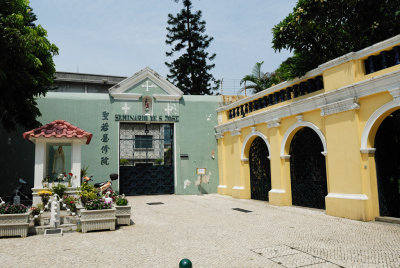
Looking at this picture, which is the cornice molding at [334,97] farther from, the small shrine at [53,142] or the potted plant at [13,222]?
the potted plant at [13,222]

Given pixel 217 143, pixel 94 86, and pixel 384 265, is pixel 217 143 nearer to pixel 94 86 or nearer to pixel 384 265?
pixel 384 265

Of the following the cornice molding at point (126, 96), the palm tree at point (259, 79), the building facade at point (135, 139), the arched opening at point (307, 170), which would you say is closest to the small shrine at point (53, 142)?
the building facade at point (135, 139)

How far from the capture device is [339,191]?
9227 mm

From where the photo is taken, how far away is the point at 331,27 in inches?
511

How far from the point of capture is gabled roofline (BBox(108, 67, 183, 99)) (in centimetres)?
1655

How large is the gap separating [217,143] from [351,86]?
390 inches

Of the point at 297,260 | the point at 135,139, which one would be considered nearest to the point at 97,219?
the point at 297,260

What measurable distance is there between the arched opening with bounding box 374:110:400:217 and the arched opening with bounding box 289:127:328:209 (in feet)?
6.41

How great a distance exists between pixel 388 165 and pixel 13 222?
10351 mm

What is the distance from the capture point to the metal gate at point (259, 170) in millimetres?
13648

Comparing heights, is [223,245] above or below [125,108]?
below

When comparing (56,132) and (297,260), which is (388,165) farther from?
(56,132)

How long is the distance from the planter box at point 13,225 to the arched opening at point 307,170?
901 centimetres

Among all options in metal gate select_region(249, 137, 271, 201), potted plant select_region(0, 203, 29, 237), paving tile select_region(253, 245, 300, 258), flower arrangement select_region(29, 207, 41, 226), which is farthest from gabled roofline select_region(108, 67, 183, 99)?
paving tile select_region(253, 245, 300, 258)
